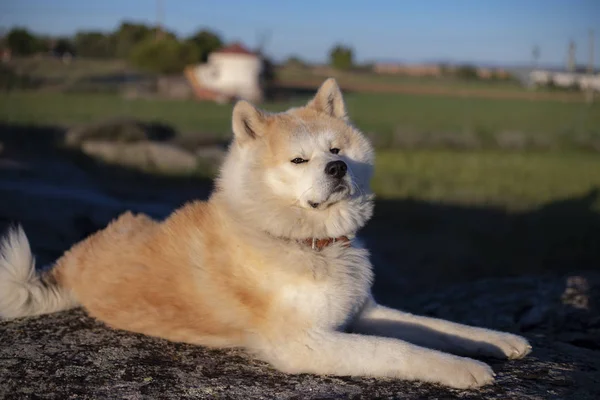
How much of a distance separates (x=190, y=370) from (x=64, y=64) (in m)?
33.0

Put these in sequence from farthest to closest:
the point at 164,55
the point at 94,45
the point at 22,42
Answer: the point at 164,55, the point at 94,45, the point at 22,42

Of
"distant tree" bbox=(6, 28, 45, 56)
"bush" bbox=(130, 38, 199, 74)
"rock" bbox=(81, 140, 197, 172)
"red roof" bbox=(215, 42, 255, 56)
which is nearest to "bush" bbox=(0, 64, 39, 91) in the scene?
"distant tree" bbox=(6, 28, 45, 56)

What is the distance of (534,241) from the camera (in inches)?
510

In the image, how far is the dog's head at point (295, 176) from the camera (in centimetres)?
405

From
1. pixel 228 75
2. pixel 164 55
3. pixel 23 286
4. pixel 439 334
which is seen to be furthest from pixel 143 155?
pixel 228 75

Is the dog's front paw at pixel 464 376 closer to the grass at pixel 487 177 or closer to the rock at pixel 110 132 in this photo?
the grass at pixel 487 177

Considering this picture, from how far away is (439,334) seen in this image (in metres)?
4.26

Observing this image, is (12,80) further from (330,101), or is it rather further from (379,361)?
(379,361)

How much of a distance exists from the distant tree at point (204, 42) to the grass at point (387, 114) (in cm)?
436

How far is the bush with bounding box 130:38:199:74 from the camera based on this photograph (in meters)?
42.4

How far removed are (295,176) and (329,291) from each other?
0.83m

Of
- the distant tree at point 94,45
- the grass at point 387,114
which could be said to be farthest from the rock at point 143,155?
the distant tree at point 94,45

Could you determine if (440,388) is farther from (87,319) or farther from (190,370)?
(87,319)

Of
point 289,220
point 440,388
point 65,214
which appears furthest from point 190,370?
point 65,214
